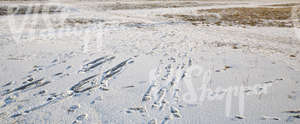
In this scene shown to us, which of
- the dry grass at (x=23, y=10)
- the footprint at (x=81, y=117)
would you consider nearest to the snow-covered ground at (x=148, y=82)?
the footprint at (x=81, y=117)

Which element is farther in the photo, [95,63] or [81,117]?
[95,63]

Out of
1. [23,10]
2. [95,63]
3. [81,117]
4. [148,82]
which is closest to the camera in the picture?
[81,117]

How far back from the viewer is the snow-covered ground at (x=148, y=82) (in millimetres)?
3256

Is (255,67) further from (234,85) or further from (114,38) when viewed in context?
(114,38)

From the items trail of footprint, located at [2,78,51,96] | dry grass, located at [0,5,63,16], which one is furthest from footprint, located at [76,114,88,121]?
dry grass, located at [0,5,63,16]

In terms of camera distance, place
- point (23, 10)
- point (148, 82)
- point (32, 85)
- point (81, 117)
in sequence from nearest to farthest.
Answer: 1. point (81, 117)
2. point (32, 85)
3. point (148, 82)
4. point (23, 10)

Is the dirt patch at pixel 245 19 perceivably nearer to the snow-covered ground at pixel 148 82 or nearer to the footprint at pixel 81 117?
the snow-covered ground at pixel 148 82

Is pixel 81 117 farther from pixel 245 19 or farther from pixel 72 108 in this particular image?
pixel 245 19

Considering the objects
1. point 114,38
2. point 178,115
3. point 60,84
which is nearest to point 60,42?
point 114,38

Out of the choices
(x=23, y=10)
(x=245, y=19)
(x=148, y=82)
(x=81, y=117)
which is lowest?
(x=81, y=117)

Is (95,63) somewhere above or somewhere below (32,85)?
above

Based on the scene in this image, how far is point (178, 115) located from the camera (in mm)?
3242

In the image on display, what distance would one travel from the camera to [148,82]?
14.5 ft

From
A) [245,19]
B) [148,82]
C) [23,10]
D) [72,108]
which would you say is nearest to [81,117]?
[72,108]
